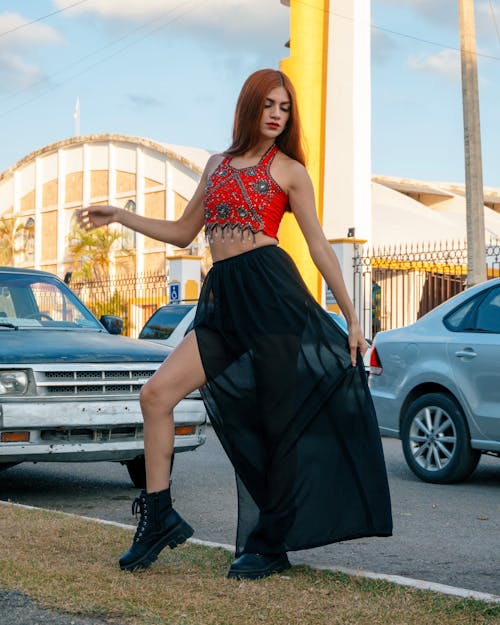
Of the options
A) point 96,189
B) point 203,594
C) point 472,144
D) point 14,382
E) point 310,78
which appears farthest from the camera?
point 96,189

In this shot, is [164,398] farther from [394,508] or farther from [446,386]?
[446,386]

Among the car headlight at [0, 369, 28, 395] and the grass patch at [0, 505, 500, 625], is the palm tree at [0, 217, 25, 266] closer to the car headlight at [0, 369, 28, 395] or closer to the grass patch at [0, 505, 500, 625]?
the car headlight at [0, 369, 28, 395]

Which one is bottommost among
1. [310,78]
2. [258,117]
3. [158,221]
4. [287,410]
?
[287,410]

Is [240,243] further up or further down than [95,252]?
further down

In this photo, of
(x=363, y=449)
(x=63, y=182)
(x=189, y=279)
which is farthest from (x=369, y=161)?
(x=363, y=449)

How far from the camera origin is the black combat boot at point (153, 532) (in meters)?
4.84

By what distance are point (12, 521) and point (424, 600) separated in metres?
2.81

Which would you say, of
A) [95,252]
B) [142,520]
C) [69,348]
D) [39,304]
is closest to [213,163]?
[142,520]

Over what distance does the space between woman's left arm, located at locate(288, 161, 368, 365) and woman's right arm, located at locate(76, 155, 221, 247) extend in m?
0.47

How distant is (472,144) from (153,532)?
15.9m

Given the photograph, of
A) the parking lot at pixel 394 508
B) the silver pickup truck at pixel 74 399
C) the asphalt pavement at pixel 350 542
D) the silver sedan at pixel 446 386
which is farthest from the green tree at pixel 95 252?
the silver pickup truck at pixel 74 399

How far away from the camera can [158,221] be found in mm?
5238

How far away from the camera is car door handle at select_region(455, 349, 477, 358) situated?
9.22m

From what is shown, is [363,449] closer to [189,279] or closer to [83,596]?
[83,596]
